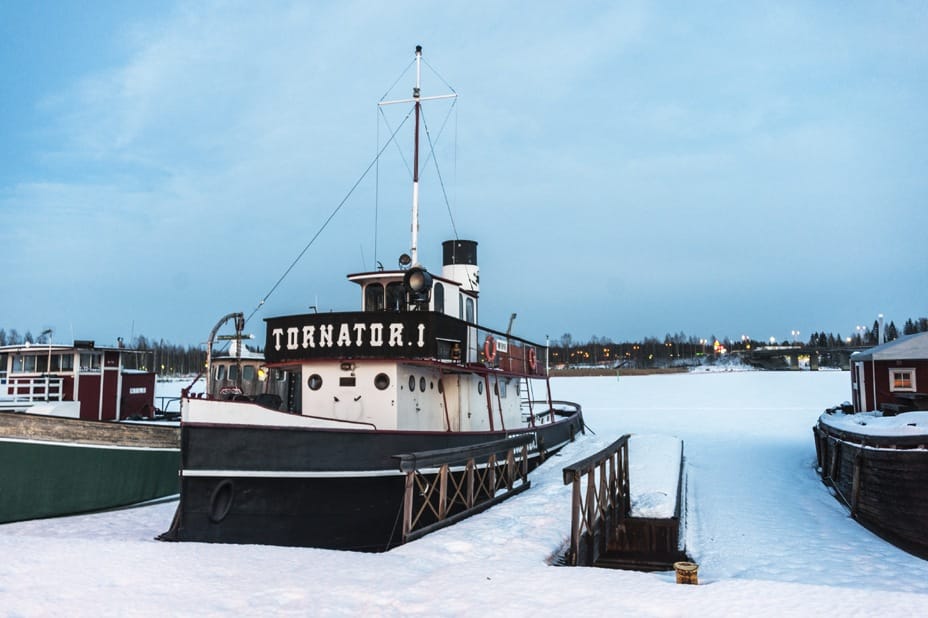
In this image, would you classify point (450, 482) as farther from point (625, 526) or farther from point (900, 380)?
point (900, 380)

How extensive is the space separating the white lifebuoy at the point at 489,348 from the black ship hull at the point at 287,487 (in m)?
4.40

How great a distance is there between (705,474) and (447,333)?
1053 cm

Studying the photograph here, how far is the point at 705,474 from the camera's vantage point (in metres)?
19.4

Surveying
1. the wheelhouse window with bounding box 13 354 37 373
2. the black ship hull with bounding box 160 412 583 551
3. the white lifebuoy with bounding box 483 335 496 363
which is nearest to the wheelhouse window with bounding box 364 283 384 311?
the white lifebuoy with bounding box 483 335 496 363

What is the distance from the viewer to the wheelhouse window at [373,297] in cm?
1463

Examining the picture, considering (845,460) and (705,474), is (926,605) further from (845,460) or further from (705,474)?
(705,474)

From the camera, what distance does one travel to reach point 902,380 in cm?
1762

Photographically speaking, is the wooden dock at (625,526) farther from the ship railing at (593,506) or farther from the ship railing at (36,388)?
the ship railing at (36,388)

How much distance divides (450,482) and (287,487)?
3586 millimetres

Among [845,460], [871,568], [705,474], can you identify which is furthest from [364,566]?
[705,474]

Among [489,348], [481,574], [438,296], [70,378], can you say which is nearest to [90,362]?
[70,378]

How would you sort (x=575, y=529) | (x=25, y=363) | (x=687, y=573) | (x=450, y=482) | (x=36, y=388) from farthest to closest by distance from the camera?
(x=25, y=363) → (x=36, y=388) → (x=450, y=482) → (x=575, y=529) → (x=687, y=573)

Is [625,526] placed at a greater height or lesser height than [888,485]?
lesser

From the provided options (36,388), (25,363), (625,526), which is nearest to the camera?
(625,526)
